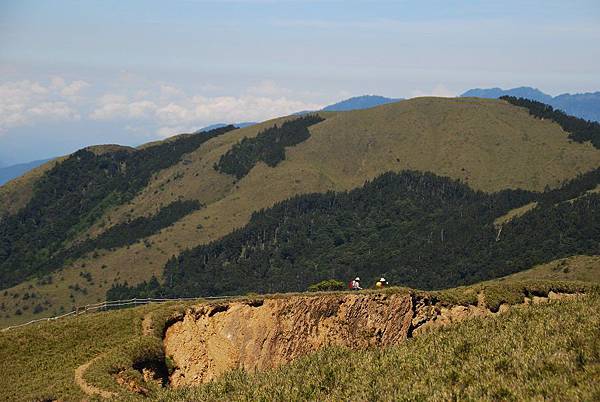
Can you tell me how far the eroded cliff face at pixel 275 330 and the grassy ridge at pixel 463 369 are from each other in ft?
46.4

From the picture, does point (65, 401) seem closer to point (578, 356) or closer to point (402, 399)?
point (402, 399)

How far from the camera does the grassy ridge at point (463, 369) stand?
22719mm

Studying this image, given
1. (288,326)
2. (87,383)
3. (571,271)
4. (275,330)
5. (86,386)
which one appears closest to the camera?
(86,386)

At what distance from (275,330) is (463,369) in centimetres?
2486

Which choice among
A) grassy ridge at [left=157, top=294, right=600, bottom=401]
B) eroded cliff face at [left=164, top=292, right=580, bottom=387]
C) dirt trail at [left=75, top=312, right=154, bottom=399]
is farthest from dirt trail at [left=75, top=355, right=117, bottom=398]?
eroded cliff face at [left=164, top=292, right=580, bottom=387]

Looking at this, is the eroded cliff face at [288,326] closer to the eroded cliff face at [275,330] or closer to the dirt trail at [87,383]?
the eroded cliff face at [275,330]

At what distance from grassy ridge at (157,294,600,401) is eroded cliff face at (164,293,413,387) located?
1414 cm

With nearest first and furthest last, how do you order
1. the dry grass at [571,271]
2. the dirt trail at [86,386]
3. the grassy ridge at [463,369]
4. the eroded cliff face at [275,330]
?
the grassy ridge at [463,369], the dirt trail at [86,386], the eroded cliff face at [275,330], the dry grass at [571,271]

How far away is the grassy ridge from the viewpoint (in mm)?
22719

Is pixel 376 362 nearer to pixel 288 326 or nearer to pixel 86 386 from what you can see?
pixel 86 386

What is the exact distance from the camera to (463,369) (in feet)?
86.1

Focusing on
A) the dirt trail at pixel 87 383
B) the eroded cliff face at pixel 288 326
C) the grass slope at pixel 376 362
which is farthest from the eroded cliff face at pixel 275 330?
the grass slope at pixel 376 362

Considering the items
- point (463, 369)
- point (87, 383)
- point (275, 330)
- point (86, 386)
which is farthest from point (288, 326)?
point (463, 369)

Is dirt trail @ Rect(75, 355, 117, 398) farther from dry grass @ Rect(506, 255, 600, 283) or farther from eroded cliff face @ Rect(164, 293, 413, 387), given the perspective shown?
dry grass @ Rect(506, 255, 600, 283)
